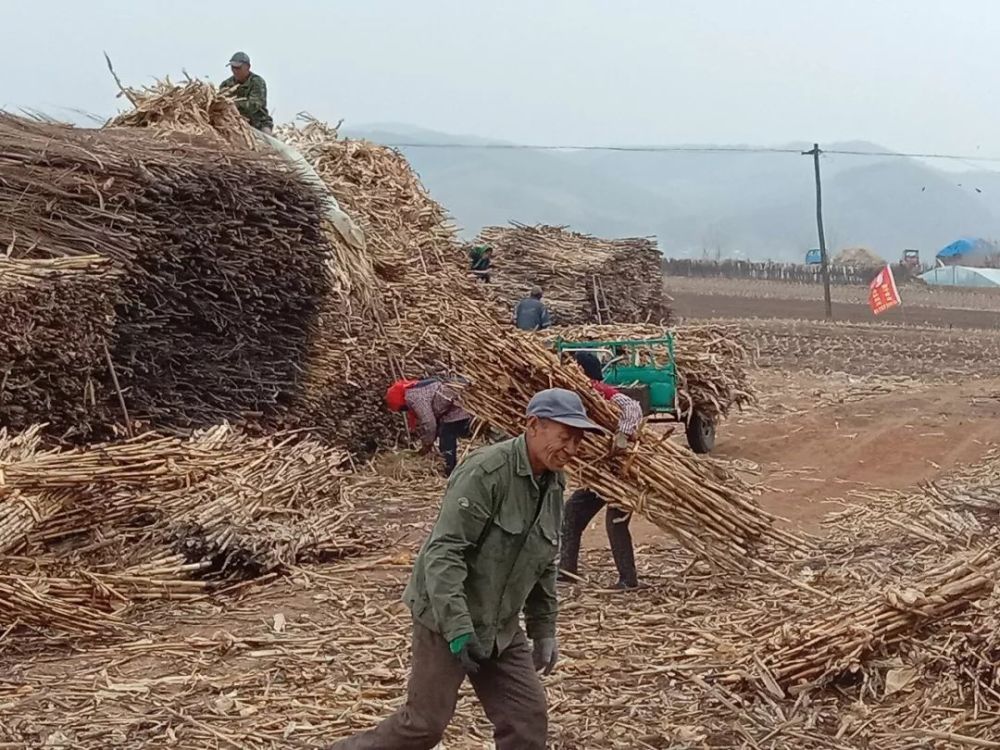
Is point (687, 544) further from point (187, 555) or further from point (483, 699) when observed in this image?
point (483, 699)

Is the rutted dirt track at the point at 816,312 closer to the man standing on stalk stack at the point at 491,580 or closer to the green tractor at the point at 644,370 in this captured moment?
the green tractor at the point at 644,370

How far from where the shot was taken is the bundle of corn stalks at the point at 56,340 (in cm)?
957

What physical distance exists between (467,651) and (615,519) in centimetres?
377

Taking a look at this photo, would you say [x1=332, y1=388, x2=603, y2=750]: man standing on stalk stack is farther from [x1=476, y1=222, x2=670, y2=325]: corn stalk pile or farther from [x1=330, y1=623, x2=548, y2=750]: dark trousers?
[x1=476, y1=222, x2=670, y2=325]: corn stalk pile

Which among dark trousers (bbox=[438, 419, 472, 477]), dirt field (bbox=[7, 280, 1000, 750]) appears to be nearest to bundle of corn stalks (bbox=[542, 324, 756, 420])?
dark trousers (bbox=[438, 419, 472, 477])

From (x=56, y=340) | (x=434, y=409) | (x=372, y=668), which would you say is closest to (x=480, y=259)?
(x=434, y=409)

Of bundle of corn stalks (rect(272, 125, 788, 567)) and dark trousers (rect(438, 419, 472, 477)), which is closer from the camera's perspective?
bundle of corn stalks (rect(272, 125, 788, 567))

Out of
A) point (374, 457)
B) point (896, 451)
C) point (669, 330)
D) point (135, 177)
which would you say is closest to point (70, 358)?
point (135, 177)

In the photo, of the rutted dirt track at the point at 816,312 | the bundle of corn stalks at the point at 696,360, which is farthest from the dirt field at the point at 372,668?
the rutted dirt track at the point at 816,312

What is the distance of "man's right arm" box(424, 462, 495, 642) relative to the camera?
438 cm

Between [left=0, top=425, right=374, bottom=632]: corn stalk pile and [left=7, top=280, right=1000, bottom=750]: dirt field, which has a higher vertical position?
[left=0, top=425, right=374, bottom=632]: corn stalk pile

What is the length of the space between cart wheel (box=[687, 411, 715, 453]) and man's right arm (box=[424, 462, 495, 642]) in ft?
30.5

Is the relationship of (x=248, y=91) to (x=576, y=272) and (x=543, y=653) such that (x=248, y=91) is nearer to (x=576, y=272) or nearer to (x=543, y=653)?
(x=576, y=272)

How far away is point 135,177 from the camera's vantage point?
11.4 metres
